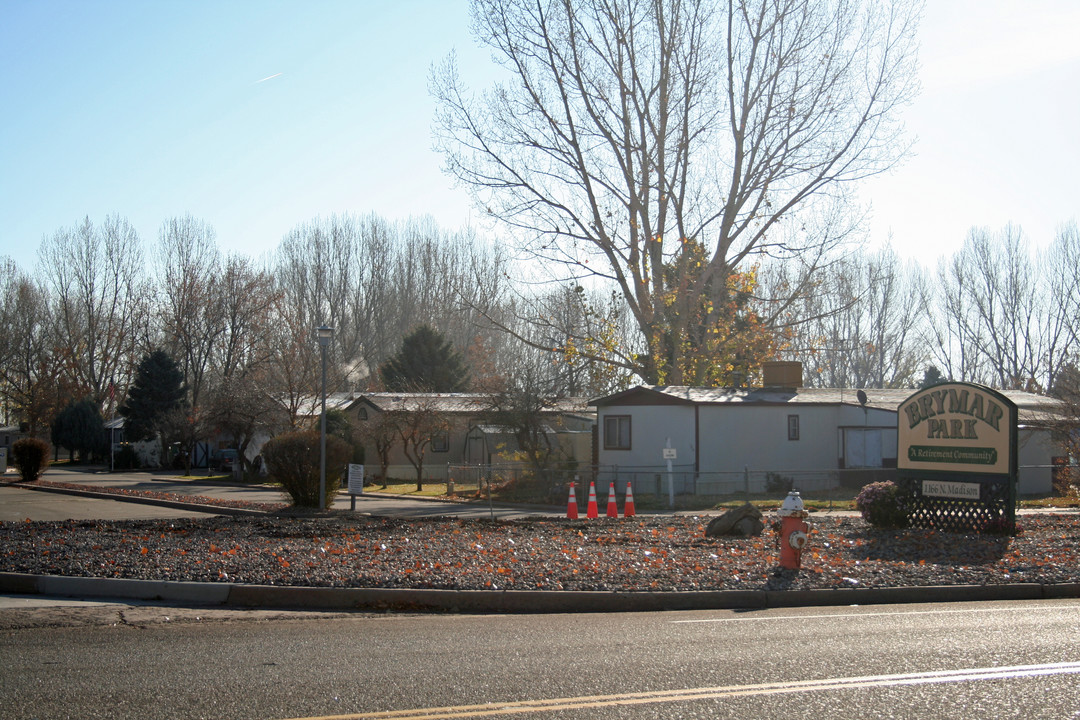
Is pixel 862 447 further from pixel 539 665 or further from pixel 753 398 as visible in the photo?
pixel 539 665

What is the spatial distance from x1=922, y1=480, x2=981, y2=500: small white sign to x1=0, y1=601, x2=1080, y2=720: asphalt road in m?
6.65

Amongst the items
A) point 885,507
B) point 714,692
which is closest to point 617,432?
point 885,507

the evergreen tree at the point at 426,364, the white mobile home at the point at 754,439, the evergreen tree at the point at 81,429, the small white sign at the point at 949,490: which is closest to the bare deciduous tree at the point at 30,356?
the evergreen tree at the point at 81,429

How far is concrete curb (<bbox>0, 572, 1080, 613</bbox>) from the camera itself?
30.4ft

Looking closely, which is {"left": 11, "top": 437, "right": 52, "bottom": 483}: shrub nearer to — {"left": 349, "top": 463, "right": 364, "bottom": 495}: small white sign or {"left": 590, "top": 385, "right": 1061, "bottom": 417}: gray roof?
{"left": 349, "top": 463, "right": 364, "bottom": 495}: small white sign

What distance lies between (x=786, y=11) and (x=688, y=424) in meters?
15.0

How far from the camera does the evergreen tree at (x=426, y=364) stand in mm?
54188

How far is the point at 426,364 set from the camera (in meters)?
54.4

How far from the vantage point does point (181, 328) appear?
57.6m

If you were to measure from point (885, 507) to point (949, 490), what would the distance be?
1.13 m

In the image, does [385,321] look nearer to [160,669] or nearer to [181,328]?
[181,328]

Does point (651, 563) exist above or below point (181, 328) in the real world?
below

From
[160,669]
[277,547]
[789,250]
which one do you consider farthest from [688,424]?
[160,669]

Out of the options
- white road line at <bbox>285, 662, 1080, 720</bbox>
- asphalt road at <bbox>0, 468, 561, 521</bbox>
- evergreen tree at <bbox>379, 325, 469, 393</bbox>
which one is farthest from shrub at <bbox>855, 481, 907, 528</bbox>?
evergreen tree at <bbox>379, 325, 469, 393</bbox>
